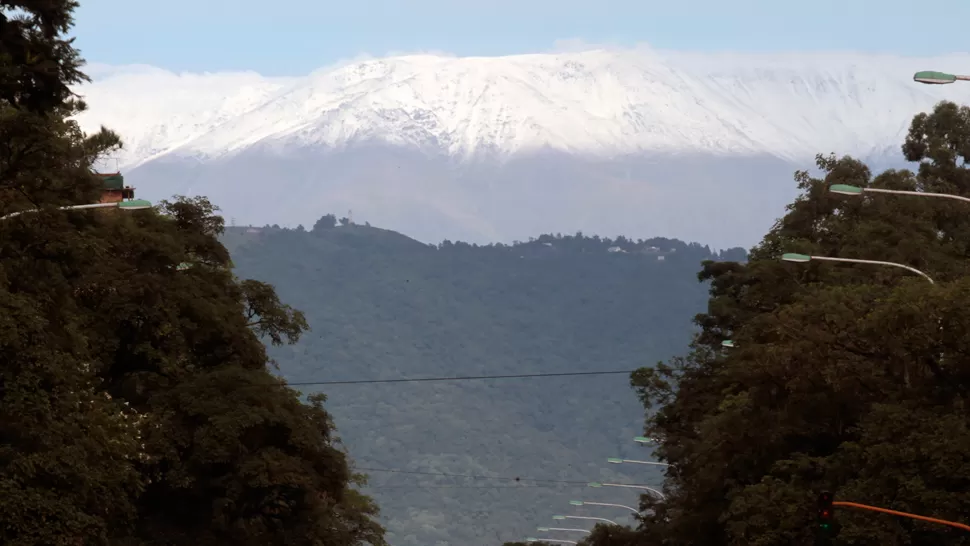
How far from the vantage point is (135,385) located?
56875mm

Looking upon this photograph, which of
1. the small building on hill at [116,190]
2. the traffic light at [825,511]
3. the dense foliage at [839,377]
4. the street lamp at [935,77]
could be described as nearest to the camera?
the street lamp at [935,77]

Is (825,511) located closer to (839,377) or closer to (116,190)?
(839,377)

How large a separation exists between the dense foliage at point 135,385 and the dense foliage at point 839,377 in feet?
41.1

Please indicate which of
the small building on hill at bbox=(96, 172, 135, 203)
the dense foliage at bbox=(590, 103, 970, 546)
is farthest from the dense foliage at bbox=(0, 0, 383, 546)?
the small building on hill at bbox=(96, 172, 135, 203)

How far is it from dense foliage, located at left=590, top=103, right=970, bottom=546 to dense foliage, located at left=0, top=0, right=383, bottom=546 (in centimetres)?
1253

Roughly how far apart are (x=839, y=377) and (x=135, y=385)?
1981 centimetres

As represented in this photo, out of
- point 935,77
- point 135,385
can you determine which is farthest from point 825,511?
point 135,385

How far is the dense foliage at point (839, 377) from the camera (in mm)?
47625

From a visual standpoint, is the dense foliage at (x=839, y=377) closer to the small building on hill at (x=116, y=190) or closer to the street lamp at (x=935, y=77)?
the street lamp at (x=935, y=77)

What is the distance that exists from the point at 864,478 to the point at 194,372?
20.3 metres

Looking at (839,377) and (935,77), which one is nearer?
(935,77)

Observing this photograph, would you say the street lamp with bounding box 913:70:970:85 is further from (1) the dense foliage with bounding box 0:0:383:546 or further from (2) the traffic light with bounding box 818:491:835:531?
(1) the dense foliage with bounding box 0:0:383:546

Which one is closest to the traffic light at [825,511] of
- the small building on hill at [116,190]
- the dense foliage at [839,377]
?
the dense foliage at [839,377]

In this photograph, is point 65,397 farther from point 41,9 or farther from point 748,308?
point 748,308
